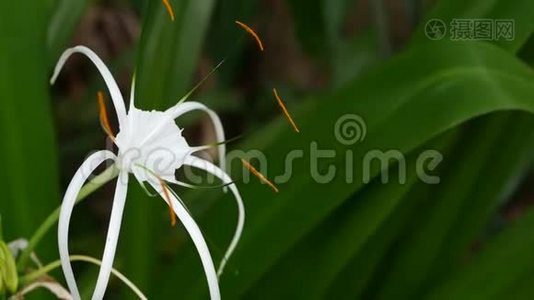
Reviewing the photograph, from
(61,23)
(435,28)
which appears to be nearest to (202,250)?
(435,28)

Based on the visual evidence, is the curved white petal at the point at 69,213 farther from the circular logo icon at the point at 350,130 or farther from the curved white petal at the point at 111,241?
the circular logo icon at the point at 350,130

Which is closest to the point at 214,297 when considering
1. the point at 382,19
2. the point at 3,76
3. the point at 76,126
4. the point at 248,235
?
the point at 248,235

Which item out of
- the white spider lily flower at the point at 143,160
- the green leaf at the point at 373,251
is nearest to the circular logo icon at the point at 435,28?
the green leaf at the point at 373,251

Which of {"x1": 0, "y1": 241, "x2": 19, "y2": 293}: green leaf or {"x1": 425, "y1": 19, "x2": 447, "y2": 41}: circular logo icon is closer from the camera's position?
{"x1": 0, "y1": 241, "x2": 19, "y2": 293}: green leaf

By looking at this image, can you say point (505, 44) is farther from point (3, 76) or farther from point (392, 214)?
point (3, 76)

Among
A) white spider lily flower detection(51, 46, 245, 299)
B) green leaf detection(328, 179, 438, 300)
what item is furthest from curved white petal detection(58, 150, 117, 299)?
green leaf detection(328, 179, 438, 300)

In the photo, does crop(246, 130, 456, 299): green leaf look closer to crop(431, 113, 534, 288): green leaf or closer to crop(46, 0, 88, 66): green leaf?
crop(431, 113, 534, 288): green leaf
